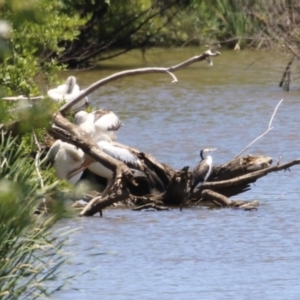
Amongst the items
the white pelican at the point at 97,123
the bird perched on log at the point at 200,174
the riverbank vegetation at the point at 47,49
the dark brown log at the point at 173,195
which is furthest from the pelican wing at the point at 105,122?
the bird perched on log at the point at 200,174

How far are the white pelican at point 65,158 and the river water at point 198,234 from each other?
1.75 feet

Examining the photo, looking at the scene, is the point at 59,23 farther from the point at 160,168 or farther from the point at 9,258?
the point at 9,258

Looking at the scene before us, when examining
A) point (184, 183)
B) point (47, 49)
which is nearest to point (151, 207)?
point (184, 183)

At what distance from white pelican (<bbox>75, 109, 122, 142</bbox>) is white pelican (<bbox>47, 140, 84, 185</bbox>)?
0.24m

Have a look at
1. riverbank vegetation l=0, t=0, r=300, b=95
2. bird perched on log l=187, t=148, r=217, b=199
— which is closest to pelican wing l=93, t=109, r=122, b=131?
bird perched on log l=187, t=148, r=217, b=199

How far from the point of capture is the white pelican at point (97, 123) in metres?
9.83

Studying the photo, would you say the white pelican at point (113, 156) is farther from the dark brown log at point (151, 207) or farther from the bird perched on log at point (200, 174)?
the bird perched on log at point (200, 174)

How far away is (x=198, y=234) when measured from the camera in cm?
854

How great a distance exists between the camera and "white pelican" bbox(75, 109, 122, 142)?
9.83 m

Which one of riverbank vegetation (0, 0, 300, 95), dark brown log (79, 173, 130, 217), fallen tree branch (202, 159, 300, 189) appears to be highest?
dark brown log (79, 173, 130, 217)

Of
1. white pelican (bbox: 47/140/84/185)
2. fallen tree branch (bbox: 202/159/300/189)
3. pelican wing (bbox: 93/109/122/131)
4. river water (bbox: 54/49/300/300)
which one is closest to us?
river water (bbox: 54/49/300/300)

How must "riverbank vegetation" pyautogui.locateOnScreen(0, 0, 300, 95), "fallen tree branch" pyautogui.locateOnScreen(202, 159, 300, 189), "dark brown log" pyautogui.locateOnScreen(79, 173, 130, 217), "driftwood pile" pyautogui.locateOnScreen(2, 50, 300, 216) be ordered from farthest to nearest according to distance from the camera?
"riverbank vegetation" pyautogui.locateOnScreen(0, 0, 300, 95)
"fallen tree branch" pyautogui.locateOnScreen(202, 159, 300, 189)
"driftwood pile" pyautogui.locateOnScreen(2, 50, 300, 216)
"dark brown log" pyautogui.locateOnScreen(79, 173, 130, 217)

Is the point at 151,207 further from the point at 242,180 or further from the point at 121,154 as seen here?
the point at 242,180

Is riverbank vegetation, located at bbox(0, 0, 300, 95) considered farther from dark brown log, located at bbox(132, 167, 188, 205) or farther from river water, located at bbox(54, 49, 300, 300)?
dark brown log, located at bbox(132, 167, 188, 205)
